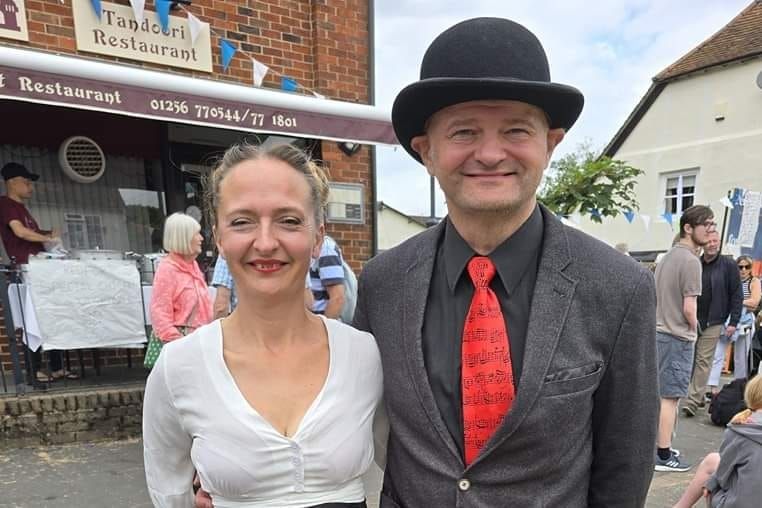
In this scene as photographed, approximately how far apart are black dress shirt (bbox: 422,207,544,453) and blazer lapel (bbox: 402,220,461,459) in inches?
0.9

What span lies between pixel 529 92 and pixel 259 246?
706 millimetres

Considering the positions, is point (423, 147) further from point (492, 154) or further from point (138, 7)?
point (138, 7)

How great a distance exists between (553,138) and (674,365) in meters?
3.54

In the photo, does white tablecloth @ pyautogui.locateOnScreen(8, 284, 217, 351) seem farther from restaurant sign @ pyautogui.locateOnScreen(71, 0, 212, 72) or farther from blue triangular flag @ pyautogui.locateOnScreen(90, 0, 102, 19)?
blue triangular flag @ pyautogui.locateOnScreen(90, 0, 102, 19)

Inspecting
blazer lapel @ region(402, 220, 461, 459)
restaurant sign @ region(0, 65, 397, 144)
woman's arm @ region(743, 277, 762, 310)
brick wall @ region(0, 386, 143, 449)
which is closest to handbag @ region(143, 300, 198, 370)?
brick wall @ region(0, 386, 143, 449)

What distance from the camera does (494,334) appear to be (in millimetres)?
1271


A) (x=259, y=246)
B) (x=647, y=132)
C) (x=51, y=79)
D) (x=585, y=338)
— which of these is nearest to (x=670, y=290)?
(x=585, y=338)

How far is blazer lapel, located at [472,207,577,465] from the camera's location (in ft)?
3.89

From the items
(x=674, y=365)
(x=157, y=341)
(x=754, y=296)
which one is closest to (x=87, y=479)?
(x=157, y=341)

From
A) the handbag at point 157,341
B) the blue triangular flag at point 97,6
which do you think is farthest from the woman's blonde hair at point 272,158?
the blue triangular flag at point 97,6

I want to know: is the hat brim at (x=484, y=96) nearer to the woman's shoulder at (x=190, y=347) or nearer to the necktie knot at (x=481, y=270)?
the necktie knot at (x=481, y=270)

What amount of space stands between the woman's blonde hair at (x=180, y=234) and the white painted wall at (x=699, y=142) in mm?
16340

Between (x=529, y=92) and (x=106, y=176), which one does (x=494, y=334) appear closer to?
(x=529, y=92)

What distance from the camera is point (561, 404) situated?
3.93 ft
